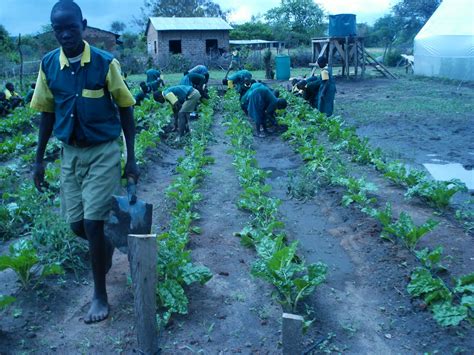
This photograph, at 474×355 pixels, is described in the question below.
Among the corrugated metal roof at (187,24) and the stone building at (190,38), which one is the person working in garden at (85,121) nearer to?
the stone building at (190,38)

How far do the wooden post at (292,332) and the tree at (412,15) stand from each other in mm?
47977

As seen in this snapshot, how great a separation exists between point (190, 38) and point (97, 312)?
Result: 1283 inches

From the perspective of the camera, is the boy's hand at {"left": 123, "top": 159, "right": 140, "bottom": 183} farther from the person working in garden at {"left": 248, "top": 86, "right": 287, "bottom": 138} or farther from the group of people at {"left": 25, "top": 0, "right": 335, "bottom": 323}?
the person working in garden at {"left": 248, "top": 86, "right": 287, "bottom": 138}

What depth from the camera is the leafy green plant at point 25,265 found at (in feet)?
11.6

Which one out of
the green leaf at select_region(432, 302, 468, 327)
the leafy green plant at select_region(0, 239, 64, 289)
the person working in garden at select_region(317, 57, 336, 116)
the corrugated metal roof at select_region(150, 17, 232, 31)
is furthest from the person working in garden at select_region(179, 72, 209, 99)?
the corrugated metal roof at select_region(150, 17, 232, 31)

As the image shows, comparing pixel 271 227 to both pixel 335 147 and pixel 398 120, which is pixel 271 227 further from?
pixel 398 120

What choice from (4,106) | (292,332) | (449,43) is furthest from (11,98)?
(449,43)

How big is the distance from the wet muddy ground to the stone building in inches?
1116

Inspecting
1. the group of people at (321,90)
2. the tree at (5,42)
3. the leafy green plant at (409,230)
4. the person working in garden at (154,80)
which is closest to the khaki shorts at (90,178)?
the leafy green plant at (409,230)

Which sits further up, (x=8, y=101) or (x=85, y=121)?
(x=85, y=121)

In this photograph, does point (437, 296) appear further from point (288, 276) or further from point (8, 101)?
point (8, 101)

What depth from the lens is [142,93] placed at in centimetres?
1282

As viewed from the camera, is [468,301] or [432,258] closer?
[468,301]

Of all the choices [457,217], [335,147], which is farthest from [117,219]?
[335,147]
